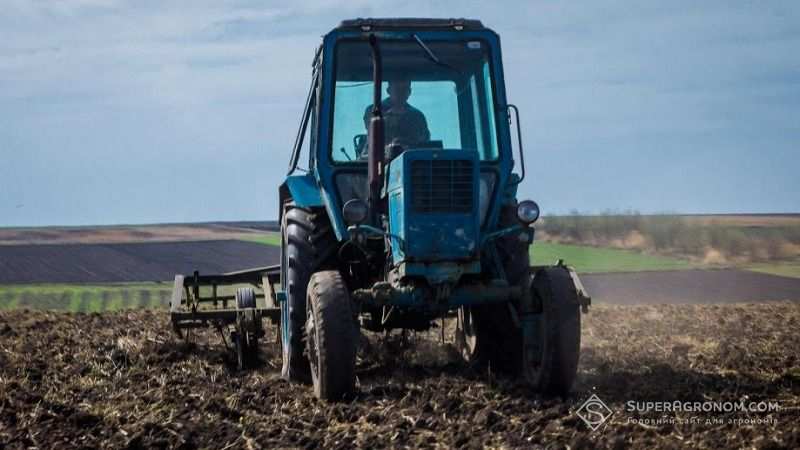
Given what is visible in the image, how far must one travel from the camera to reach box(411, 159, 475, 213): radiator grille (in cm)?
740

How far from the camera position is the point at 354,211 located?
769 cm

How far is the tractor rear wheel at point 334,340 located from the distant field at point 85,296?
985 centimetres

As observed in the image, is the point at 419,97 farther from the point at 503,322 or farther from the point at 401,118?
the point at 503,322

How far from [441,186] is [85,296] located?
45.5 ft

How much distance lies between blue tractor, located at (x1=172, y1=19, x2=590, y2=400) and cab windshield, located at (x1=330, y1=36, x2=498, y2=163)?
0.01 m

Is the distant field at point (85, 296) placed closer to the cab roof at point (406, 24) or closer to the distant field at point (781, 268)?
the cab roof at point (406, 24)

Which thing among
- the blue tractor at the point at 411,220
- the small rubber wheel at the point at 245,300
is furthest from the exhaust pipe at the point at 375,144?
the small rubber wheel at the point at 245,300

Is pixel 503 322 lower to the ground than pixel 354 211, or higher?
lower

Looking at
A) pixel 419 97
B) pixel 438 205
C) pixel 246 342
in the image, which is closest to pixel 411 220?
pixel 438 205

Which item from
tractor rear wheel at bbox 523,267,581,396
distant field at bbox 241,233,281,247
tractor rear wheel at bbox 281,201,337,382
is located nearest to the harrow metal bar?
tractor rear wheel at bbox 281,201,337,382

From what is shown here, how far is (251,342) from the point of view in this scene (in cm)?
935

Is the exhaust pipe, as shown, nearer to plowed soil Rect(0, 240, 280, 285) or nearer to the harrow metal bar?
the harrow metal bar

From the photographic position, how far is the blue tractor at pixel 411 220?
736cm

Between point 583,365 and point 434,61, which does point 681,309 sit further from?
point 434,61
